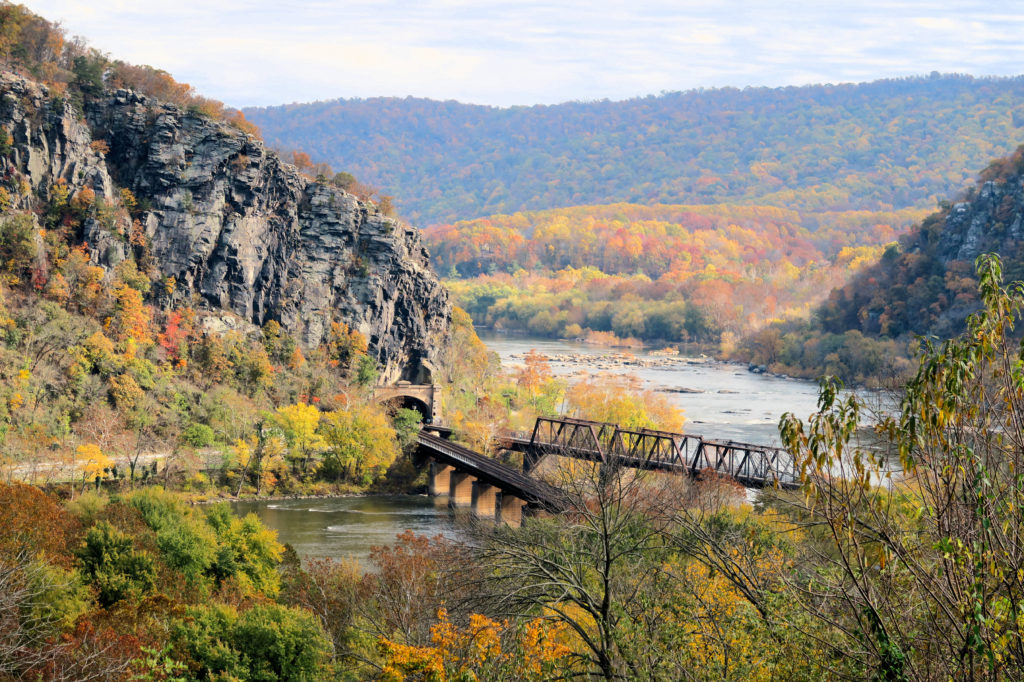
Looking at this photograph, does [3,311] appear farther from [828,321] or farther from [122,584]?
[828,321]

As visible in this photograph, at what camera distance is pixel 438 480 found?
6631 centimetres

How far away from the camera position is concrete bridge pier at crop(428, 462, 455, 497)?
65688mm

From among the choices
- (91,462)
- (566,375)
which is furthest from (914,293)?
(91,462)

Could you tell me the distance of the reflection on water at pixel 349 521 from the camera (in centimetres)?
4838

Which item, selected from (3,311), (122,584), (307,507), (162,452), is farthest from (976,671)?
(3,311)

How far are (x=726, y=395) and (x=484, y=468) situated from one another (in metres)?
44.2

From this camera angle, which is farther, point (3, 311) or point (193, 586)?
point (3, 311)

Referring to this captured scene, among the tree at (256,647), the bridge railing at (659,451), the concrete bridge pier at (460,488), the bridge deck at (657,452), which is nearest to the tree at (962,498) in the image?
the tree at (256,647)

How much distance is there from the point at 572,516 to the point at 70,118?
63215 mm

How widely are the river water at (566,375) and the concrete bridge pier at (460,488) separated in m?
1.14

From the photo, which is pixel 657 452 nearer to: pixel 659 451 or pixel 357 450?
pixel 659 451

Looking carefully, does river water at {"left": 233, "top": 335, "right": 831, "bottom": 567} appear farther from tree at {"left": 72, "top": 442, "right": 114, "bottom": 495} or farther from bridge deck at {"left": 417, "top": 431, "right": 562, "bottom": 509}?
tree at {"left": 72, "top": 442, "right": 114, "bottom": 495}

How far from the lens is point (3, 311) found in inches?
2440

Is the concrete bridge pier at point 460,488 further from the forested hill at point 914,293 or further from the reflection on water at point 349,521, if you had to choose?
the forested hill at point 914,293
